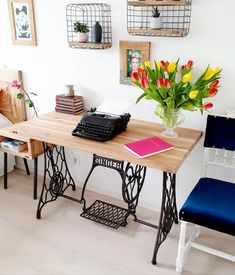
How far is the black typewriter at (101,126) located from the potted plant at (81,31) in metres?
0.61

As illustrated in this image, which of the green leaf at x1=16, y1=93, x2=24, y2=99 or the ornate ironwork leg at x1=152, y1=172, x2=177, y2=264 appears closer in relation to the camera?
the ornate ironwork leg at x1=152, y1=172, x2=177, y2=264

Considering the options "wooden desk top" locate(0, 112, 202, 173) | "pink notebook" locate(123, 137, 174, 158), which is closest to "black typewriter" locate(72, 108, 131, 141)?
"wooden desk top" locate(0, 112, 202, 173)

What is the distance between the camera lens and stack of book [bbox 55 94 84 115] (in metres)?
2.41

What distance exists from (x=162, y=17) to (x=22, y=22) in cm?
128

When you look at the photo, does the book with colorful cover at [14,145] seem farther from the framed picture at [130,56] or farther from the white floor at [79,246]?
the framed picture at [130,56]

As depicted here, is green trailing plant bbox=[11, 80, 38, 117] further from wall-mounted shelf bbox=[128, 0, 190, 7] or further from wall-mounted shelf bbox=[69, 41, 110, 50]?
wall-mounted shelf bbox=[128, 0, 190, 7]

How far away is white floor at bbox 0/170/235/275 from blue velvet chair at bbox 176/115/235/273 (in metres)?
0.15

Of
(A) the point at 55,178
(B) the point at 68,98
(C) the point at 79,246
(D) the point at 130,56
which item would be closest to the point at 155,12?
(D) the point at 130,56

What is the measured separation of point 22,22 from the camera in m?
2.61

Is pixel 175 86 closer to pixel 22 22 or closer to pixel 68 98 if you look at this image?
pixel 68 98

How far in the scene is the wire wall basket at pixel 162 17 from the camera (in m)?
1.89

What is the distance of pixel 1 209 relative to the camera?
255cm

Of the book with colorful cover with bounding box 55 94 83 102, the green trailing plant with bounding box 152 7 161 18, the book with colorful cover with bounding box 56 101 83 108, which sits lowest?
the book with colorful cover with bounding box 56 101 83 108

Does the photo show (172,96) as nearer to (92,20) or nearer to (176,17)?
(176,17)
